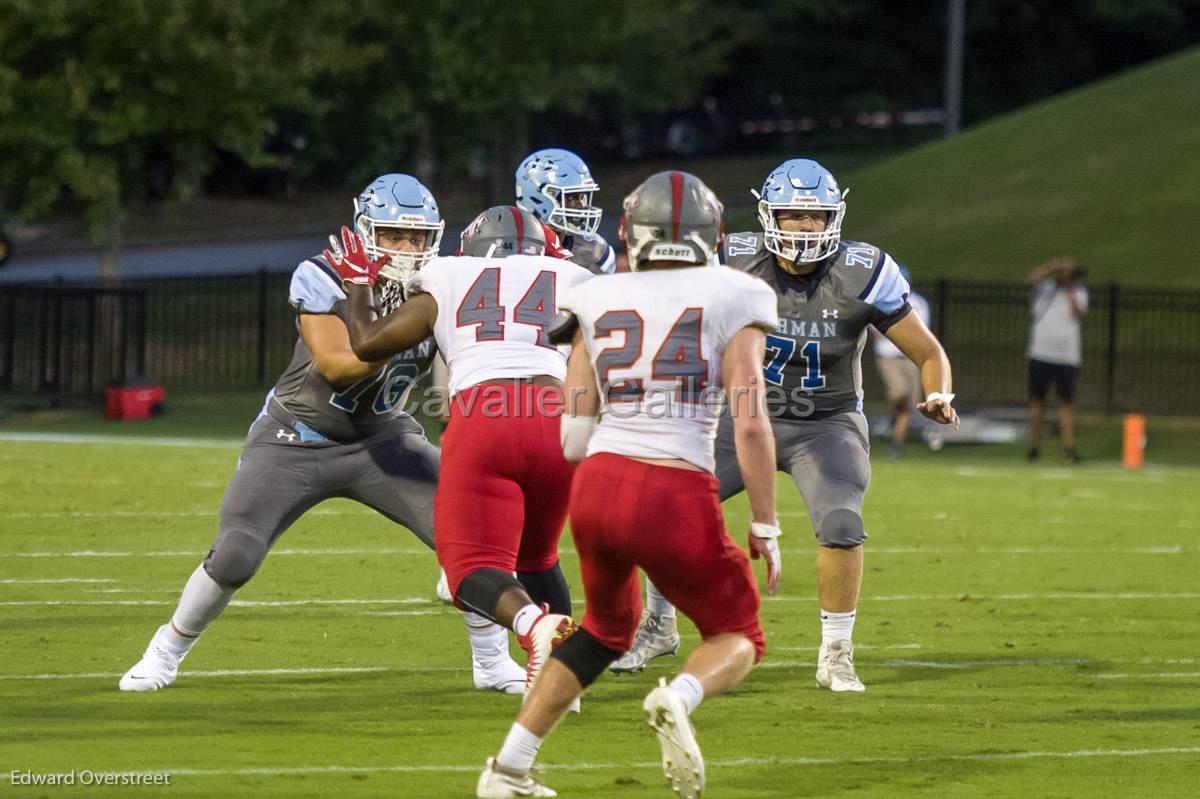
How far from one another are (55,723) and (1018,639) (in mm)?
4477

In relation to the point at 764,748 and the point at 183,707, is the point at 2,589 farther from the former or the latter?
the point at 764,748

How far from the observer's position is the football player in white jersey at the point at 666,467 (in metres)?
5.48

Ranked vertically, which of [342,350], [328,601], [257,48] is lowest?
[328,601]

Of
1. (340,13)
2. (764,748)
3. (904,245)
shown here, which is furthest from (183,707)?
(904,245)

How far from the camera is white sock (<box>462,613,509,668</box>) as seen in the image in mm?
7293

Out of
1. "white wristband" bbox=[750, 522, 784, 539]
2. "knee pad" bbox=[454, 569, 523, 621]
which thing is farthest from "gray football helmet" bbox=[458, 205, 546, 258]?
"white wristband" bbox=[750, 522, 784, 539]

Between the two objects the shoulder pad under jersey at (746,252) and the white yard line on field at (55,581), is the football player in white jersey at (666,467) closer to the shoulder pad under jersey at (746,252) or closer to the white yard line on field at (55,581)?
the shoulder pad under jersey at (746,252)

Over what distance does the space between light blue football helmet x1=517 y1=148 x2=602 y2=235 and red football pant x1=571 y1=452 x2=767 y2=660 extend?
2.65 meters

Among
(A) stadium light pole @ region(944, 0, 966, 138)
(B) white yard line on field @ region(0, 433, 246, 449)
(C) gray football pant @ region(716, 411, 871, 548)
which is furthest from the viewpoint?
(A) stadium light pole @ region(944, 0, 966, 138)

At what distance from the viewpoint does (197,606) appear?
278 inches

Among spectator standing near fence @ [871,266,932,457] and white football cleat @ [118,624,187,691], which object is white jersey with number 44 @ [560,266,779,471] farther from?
spectator standing near fence @ [871,266,932,457]

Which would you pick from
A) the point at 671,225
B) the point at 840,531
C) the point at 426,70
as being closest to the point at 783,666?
the point at 840,531

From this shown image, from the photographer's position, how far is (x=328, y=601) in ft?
31.0
